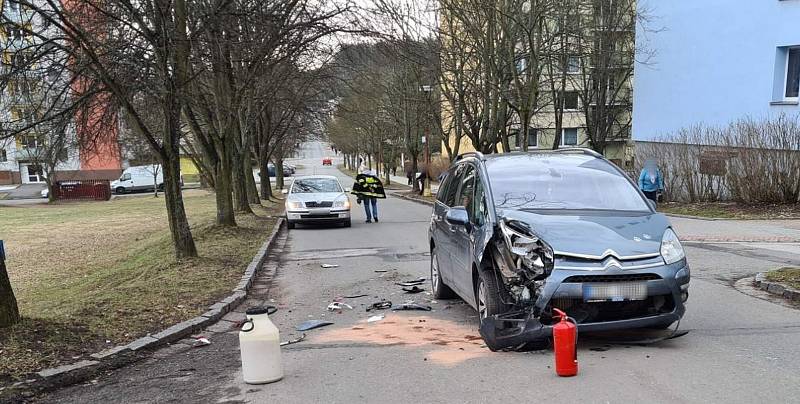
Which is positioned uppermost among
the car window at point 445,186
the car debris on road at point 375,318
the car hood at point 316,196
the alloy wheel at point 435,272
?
the car window at point 445,186

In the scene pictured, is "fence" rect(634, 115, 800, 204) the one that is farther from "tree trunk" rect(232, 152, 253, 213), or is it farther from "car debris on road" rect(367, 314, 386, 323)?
"car debris on road" rect(367, 314, 386, 323)

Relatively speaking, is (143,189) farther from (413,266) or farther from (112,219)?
(413,266)

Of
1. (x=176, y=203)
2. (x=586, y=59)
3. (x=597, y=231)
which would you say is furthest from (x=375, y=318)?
(x=586, y=59)

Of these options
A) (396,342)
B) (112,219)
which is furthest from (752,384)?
(112,219)

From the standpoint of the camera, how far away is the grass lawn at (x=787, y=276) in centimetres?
746

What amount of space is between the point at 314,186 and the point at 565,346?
15.4 metres

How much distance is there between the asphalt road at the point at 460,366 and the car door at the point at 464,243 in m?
0.43

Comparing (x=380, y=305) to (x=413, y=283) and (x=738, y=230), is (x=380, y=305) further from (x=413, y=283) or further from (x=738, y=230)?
(x=738, y=230)

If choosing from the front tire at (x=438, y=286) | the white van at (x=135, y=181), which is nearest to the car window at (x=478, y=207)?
the front tire at (x=438, y=286)

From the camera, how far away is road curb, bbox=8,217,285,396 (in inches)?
189

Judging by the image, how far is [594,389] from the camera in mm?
4203

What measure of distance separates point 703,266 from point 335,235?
30.6 ft

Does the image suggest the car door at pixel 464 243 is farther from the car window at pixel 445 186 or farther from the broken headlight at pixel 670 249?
the broken headlight at pixel 670 249

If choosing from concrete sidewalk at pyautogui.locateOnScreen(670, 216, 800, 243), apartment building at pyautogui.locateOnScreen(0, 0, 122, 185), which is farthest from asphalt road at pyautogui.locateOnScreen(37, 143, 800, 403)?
concrete sidewalk at pyautogui.locateOnScreen(670, 216, 800, 243)
